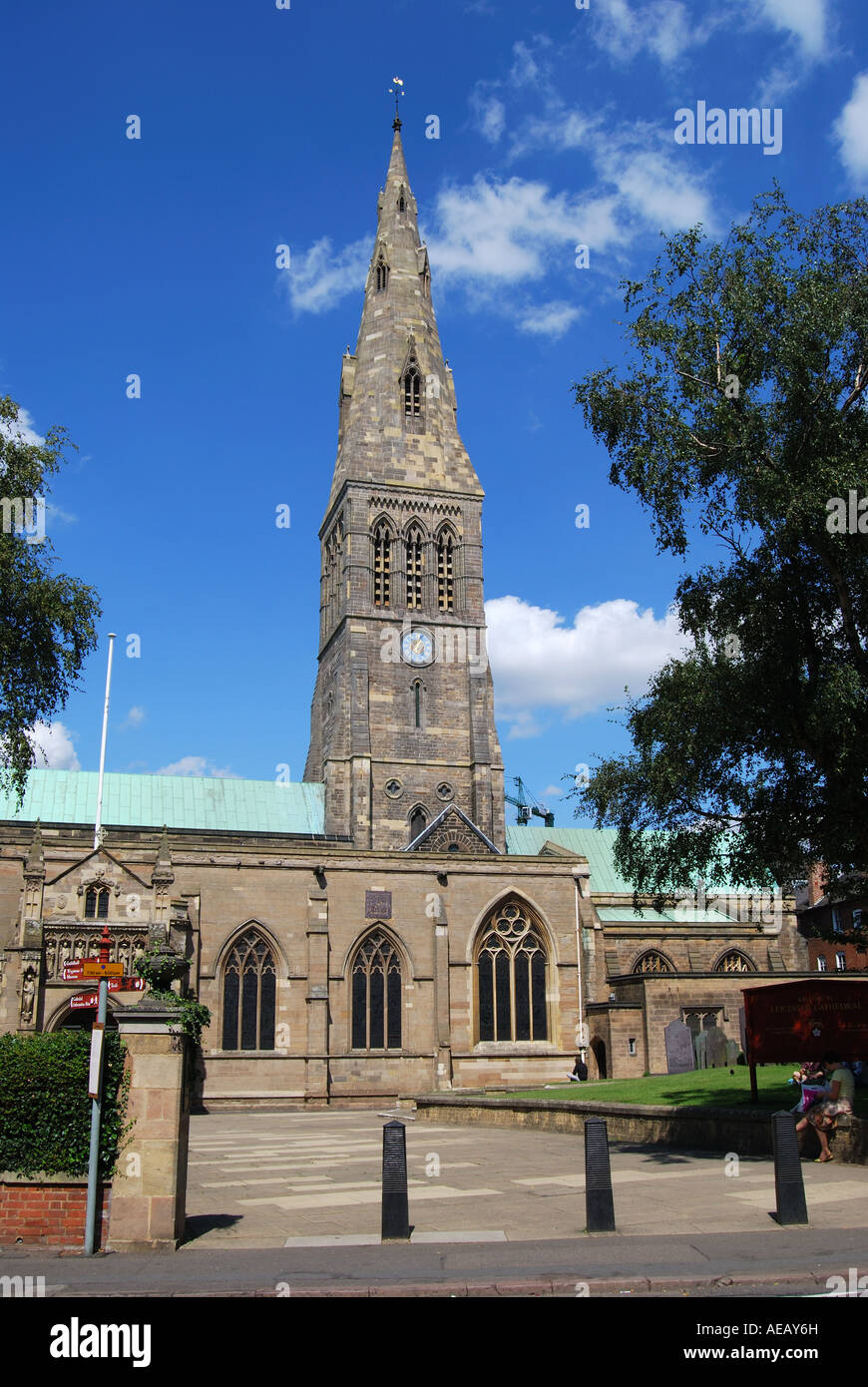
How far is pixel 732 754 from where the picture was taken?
17.7 m

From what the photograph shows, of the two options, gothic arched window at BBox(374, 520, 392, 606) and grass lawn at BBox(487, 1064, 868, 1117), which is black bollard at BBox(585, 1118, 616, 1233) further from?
gothic arched window at BBox(374, 520, 392, 606)

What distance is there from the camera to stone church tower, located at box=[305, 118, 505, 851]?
48.3 m

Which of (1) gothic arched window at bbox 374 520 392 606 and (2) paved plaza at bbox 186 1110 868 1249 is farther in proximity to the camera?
(1) gothic arched window at bbox 374 520 392 606

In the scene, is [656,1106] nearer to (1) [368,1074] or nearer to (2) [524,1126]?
(2) [524,1126]

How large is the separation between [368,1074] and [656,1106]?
730 inches

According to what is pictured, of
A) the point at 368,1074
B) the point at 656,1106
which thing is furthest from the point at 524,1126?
the point at 368,1074

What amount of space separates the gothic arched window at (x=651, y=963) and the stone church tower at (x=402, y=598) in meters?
7.47

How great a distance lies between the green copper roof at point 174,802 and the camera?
45.4m

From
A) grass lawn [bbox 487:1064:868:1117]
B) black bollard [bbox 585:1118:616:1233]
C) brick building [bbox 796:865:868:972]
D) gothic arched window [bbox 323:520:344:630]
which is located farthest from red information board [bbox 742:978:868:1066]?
gothic arched window [bbox 323:520:344:630]

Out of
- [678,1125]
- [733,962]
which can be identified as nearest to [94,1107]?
[678,1125]

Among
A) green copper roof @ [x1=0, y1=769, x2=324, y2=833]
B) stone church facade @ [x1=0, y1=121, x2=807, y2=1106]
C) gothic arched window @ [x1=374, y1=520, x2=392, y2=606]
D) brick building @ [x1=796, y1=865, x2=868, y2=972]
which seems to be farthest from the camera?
gothic arched window @ [x1=374, y1=520, x2=392, y2=606]

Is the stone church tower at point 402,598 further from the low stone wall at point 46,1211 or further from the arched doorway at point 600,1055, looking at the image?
the low stone wall at point 46,1211

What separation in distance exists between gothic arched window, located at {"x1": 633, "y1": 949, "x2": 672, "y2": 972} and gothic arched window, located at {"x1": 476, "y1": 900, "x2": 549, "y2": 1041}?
678cm

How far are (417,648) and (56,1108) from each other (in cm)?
4115
